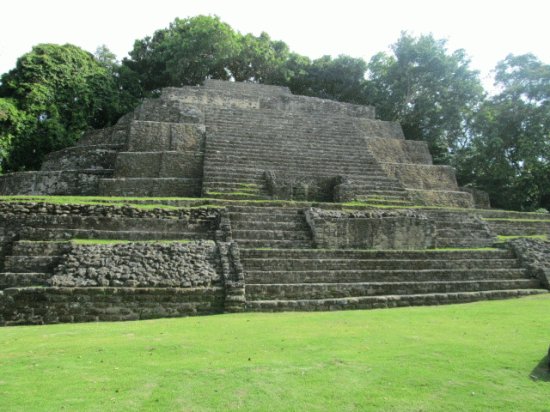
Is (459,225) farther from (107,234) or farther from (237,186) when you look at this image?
(107,234)

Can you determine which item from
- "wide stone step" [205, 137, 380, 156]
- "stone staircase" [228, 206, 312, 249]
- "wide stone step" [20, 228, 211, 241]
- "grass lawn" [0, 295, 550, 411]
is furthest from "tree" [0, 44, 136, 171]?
"grass lawn" [0, 295, 550, 411]

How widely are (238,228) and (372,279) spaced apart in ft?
10.1

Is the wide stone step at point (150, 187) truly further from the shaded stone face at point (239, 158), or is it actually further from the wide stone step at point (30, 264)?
the wide stone step at point (30, 264)

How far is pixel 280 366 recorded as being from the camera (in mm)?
4055

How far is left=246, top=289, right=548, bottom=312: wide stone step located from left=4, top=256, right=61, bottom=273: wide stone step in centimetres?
348

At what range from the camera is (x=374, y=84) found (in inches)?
1029

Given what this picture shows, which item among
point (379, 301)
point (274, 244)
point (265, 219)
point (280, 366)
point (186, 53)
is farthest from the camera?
point (186, 53)

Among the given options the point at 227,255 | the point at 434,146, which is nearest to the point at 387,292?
the point at 227,255

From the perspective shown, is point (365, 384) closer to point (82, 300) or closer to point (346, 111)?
point (82, 300)

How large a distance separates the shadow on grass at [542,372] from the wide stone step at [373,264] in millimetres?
4811

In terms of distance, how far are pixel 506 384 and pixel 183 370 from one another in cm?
269

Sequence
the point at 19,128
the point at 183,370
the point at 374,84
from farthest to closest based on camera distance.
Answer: the point at 374,84 → the point at 19,128 → the point at 183,370

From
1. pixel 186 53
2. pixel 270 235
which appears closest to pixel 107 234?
pixel 270 235

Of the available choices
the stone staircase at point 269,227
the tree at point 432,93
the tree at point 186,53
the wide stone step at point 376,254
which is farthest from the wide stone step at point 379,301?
the tree at point 186,53
